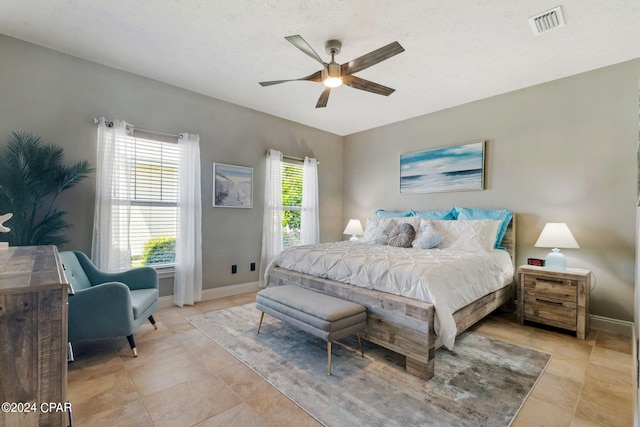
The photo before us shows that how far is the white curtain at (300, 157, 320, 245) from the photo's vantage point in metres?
5.00

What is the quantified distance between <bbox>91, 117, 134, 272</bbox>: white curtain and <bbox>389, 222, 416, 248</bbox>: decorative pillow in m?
3.13

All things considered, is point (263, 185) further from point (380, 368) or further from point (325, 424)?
point (325, 424)

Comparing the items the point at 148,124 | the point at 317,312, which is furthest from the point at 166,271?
the point at 317,312

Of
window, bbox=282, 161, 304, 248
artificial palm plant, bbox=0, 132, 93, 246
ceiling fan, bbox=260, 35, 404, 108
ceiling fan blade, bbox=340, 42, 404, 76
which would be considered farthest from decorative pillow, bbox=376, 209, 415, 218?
artificial palm plant, bbox=0, 132, 93, 246

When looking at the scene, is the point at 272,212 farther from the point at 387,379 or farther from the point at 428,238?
the point at 387,379

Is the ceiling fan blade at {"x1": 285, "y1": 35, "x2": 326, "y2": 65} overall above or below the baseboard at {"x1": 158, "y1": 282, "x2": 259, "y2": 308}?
above

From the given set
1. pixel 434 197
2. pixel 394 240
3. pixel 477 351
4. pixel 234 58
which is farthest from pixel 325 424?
pixel 434 197

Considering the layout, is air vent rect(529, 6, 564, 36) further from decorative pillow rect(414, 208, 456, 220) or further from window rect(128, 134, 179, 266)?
window rect(128, 134, 179, 266)

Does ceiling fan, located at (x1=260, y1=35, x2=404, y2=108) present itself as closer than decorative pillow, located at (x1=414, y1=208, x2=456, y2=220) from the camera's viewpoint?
Yes

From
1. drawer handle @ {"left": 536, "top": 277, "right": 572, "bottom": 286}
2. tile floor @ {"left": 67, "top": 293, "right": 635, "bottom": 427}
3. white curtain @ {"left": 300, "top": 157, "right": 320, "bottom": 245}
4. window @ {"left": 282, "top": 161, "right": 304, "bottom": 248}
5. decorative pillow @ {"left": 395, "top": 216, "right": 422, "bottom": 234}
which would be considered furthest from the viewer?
white curtain @ {"left": 300, "top": 157, "right": 320, "bottom": 245}

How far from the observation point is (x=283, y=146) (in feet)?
15.5

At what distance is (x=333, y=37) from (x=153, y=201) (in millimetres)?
2734

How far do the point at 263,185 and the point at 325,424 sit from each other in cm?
342

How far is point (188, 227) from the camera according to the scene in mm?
3645
